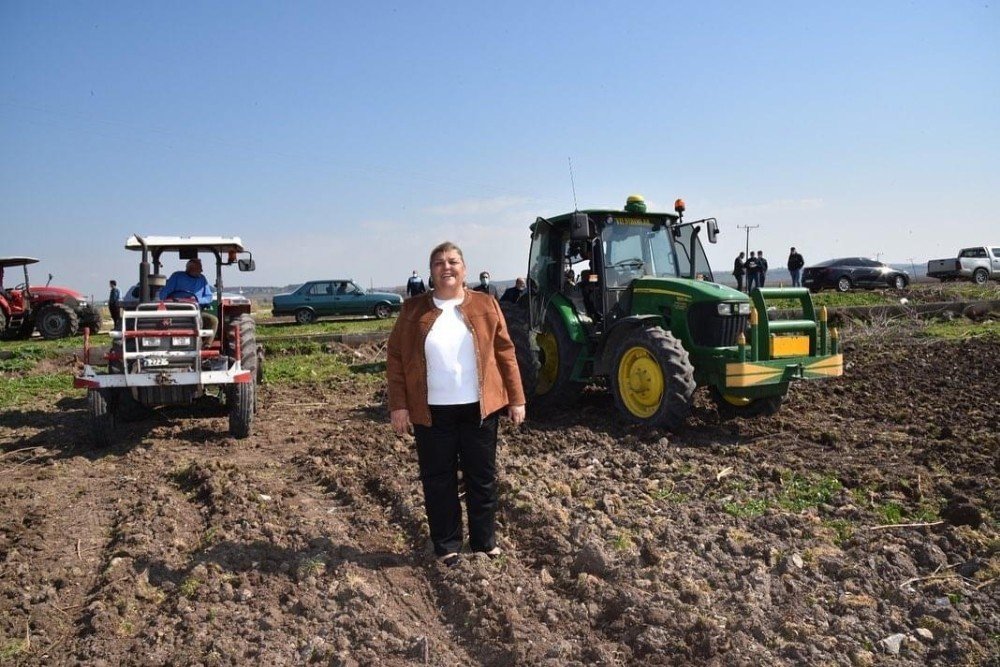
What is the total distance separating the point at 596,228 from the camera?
307 inches

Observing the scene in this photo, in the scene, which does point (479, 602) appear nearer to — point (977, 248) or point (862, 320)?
point (862, 320)

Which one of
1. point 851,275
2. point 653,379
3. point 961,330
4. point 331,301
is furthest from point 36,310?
point 851,275

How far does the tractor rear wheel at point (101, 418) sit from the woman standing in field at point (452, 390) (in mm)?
4512

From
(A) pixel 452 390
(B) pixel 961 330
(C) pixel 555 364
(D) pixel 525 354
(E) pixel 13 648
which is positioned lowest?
(E) pixel 13 648

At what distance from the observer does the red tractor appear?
60.6 ft

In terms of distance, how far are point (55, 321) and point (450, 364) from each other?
733 inches

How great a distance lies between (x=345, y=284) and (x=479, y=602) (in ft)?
71.7

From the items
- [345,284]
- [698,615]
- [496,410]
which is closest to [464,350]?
[496,410]

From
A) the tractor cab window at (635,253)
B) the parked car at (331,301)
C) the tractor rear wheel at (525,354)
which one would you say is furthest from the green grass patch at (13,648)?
the parked car at (331,301)

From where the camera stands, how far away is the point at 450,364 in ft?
12.9

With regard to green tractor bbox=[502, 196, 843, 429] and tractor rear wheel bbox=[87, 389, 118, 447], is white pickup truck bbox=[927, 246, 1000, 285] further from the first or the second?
tractor rear wheel bbox=[87, 389, 118, 447]

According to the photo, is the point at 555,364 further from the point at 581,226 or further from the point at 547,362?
the point at 581,226

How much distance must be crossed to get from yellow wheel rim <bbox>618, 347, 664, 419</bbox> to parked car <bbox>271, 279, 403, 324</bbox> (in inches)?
683

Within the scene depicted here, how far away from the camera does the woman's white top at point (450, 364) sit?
12.9ft
